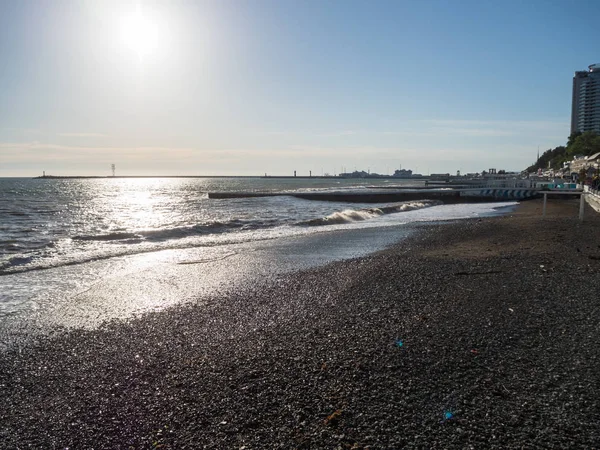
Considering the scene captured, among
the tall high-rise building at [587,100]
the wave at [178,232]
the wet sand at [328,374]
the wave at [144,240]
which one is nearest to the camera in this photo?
the wet sand at [328,374]

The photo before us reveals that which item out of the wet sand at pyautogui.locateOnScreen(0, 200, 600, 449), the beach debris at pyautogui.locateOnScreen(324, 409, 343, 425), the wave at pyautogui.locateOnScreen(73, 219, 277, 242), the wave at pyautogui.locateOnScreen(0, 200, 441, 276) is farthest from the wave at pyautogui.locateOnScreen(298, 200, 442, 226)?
the beach debris at pyautogui.locateOnScreen(324, 409, 343, 425)

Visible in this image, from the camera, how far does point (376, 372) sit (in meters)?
4.90

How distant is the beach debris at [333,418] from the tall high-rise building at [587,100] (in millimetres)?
173988

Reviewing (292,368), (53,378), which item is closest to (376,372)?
(292,368)

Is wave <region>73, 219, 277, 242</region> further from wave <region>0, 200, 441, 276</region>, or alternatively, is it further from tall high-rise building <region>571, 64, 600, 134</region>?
tall high-rise building <region>571, 64, 600, 134</region>

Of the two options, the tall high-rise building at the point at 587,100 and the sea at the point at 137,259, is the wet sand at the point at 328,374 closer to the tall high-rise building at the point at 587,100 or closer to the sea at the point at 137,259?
the sea at the point at 137,259

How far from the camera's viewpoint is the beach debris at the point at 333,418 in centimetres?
394

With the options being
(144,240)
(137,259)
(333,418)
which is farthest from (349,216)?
(333,418)

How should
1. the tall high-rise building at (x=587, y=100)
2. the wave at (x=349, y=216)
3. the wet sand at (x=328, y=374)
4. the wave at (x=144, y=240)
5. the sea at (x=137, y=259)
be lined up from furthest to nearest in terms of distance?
the tall high-rise building at (x=587, y=100), the wave at (x=349, y=216), the wave at (x=144, y=240), the sea at (x=137, y=259), the wet sand at (x=328, y=374)

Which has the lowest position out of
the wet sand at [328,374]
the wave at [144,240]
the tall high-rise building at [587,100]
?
the wave at [144,240]

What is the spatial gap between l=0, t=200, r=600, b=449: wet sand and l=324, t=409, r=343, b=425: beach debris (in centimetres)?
2

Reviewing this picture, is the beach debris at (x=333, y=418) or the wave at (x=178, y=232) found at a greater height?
the beach debris at (x=333, y=418)

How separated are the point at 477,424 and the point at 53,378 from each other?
183 inches

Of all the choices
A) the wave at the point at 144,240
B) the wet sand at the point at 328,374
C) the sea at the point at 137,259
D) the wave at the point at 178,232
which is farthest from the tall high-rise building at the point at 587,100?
the wet sand at the point at 328,374
